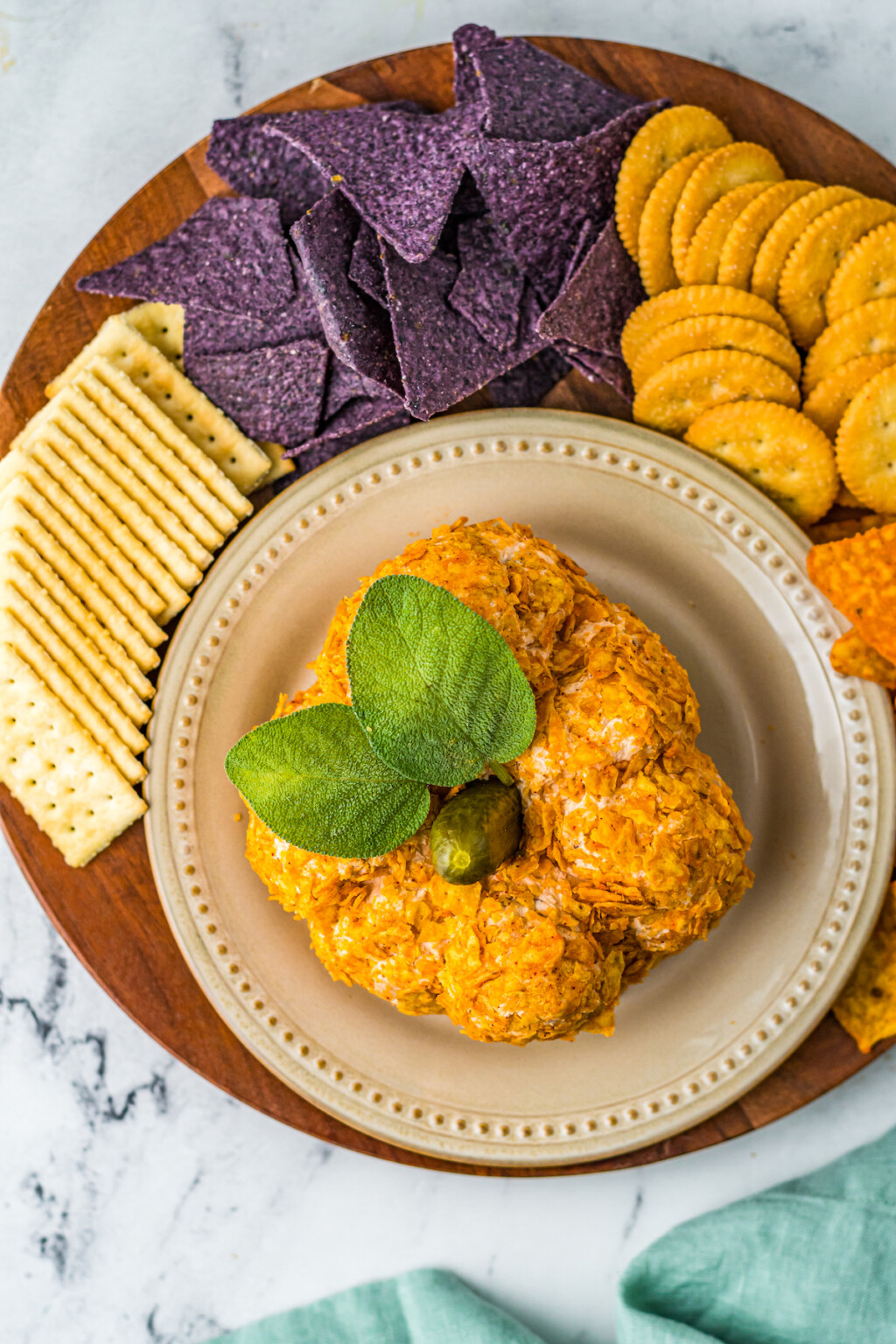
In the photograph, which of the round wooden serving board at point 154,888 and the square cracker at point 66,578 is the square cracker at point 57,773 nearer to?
the round wooden serving board at point 154,888

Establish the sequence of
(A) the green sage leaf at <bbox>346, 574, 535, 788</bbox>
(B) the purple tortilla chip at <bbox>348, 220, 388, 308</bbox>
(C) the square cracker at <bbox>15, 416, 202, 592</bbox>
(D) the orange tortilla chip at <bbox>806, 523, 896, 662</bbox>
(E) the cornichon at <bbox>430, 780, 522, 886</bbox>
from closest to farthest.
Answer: (E) the cornichon at <bbox>430, 780, 522, 886</bbox>
(A) the green sage leaf at <bbox>346, 574, 535, 788</bbox>
(D) the orange tortilla chip at <bbox>806, 523, 896, 662</bbox>
(B) the purple tortilla chip at <bbox>348, 220, 388, 308</bbox>
(C) the square cracker at <bbox>15, 416, 202, 592</bbox>

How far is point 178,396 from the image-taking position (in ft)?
7.77

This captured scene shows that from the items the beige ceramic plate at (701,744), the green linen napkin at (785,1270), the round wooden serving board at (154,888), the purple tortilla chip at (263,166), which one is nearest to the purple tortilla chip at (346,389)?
the beige ceramic plate at (701,744)

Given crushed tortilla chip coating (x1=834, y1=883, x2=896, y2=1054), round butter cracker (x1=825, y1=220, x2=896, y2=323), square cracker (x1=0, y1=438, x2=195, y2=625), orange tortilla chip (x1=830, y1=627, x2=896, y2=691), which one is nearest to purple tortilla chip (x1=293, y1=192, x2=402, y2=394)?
square cracker (x1=0, y1=438, x2=195, y2=625)

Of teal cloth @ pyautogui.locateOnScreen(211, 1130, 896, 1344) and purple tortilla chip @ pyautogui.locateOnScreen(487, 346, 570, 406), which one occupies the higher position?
purple tortilla chip @ pyautogui.locateOnScreen(487, 346, 570, 406)

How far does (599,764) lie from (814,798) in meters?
0.73

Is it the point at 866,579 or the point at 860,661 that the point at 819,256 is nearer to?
the point at 866,579

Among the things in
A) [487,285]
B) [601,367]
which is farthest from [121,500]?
[601,367]

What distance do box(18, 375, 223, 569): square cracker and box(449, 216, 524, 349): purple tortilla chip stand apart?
0.74 metres

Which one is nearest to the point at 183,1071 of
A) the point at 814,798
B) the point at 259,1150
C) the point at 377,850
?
the point at 259,1150

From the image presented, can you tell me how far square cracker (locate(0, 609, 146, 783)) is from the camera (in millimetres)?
2250

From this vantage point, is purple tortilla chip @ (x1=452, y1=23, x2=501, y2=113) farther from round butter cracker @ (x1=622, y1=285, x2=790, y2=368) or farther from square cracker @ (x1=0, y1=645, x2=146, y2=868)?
square cracker @ (x1=0, y1=645, x2=146, y2=868)

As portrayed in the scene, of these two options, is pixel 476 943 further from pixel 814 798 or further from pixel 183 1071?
pixel 183 1071

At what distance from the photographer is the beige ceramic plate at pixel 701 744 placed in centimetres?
219
